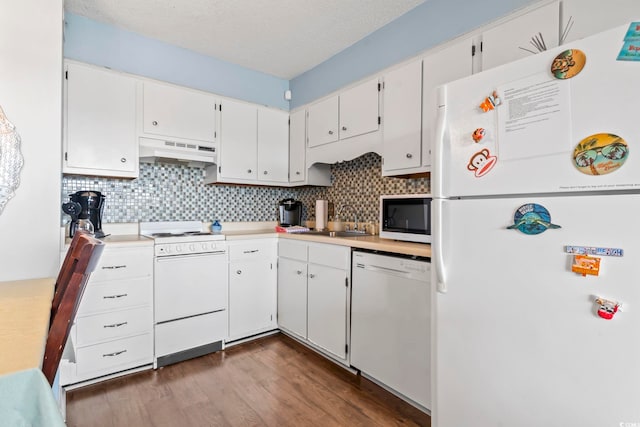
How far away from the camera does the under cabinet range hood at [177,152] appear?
260 centimetres

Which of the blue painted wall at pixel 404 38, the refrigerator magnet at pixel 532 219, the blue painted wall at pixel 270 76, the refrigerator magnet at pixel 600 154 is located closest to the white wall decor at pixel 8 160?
the blue painted wall at pixel 270 76

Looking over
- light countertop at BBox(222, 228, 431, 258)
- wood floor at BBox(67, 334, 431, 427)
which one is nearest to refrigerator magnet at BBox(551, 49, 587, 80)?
light countertop at BBox(222, 228, 431, 258)

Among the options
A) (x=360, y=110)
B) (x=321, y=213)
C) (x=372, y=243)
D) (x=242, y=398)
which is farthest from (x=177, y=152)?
(x=242, y=398)

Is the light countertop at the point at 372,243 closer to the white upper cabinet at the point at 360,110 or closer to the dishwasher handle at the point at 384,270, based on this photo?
the dishwasher handle at the point at 384,270

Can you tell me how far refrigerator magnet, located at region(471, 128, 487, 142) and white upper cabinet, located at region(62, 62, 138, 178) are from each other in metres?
2.45

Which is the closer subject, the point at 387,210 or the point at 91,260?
the point at 91,260

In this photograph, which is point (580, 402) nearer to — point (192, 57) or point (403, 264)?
point (403, 264)

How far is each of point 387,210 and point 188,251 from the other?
156 cm

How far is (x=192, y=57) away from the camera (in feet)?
9.95

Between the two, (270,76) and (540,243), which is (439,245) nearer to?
(540,243)

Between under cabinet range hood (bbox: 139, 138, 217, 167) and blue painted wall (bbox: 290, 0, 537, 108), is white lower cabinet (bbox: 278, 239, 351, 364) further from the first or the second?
blue painted wall (bbox: 290, 0, 537, 108)

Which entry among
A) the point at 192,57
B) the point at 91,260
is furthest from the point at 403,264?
the point at 192,57

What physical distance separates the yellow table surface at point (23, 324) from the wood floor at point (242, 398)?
3.09ft

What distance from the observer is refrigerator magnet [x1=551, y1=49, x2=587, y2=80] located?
1026 mm
